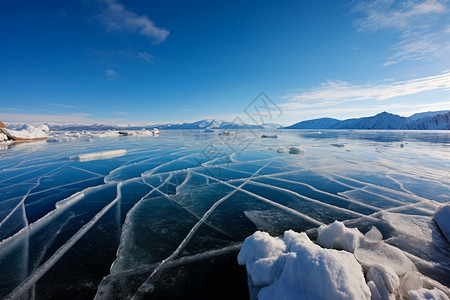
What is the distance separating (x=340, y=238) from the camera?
A: 8.48 ft

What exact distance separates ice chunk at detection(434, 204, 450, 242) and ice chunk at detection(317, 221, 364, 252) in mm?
1749

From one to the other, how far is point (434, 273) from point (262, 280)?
228 centimetres

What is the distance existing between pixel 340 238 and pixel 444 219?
2.32m

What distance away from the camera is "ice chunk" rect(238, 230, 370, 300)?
1.54m

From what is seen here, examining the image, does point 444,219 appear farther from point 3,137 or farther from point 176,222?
point 3,137

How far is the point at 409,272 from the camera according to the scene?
6.73 ft

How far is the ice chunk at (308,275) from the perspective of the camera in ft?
5.06

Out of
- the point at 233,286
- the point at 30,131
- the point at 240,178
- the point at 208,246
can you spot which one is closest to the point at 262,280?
the point at 233,286

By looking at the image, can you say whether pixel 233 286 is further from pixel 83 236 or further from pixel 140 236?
Result: pixel 83 236

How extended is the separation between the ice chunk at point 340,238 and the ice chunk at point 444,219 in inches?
68.9

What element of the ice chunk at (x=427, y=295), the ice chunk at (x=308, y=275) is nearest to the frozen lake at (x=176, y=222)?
the ice chunk at (x=308, y=275)

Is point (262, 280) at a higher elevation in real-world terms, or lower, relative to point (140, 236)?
higher

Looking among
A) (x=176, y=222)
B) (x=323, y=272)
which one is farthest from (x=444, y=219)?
(x=176, y=222)

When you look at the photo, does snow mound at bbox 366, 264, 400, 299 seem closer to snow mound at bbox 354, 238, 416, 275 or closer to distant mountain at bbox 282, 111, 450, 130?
snow mound at bbox 354, 238, 416, 275
